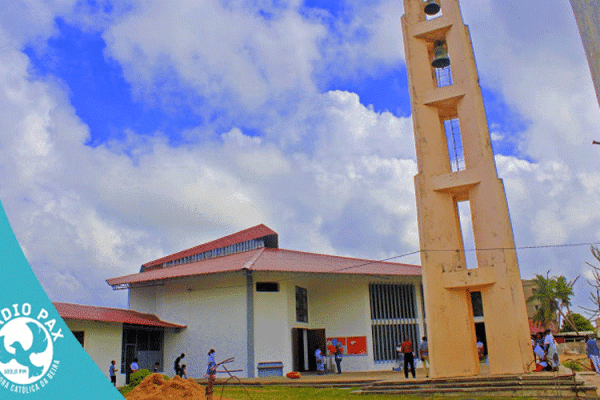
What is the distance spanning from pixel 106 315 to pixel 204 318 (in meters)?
4.30

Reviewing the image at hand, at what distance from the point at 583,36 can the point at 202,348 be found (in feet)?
74.1

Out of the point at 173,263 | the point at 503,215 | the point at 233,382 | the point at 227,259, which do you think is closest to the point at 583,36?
the point at 503,215

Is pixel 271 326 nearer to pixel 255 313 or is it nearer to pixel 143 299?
pixel 255 313

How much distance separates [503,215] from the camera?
47.6ft

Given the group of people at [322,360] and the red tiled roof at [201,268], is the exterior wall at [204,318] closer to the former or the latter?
the red tiled roof at [201,268]

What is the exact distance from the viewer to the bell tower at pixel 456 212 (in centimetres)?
1396

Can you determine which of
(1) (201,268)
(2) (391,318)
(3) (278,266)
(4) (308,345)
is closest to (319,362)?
(4) (308,345)

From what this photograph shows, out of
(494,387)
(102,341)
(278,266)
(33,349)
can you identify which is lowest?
(494,387)

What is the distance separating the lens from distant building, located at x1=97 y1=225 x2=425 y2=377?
74.2 ft

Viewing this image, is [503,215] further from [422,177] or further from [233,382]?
[233,382]

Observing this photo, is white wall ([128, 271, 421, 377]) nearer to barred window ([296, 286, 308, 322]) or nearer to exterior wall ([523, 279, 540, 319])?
barred window ([296, 286, 308, 322])

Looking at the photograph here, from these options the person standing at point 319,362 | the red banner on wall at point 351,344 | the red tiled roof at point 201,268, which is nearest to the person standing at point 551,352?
the red banner on wall at point 351,344

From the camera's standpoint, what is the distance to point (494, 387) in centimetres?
1242

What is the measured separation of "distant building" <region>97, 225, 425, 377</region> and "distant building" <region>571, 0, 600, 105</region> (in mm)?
19547
